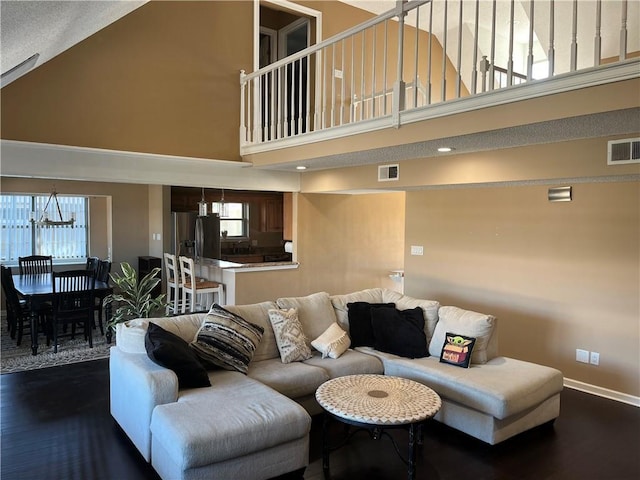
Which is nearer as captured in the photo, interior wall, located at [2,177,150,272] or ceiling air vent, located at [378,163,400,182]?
ceiling air vent, located at [378,163,400,182]

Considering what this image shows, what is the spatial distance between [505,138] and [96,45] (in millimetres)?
4385

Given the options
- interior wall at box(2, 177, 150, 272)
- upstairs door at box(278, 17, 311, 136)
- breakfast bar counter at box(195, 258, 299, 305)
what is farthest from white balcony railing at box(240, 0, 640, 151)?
interior wall at box(2, 177, 150, 272)

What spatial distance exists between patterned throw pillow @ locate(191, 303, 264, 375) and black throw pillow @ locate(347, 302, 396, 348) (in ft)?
3.30

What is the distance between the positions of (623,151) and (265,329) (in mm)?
3197

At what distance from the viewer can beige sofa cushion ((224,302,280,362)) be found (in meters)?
4.09

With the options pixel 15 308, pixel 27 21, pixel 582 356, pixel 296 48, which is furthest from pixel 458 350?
pixel 15 308

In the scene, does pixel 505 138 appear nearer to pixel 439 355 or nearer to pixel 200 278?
pixel 439 355

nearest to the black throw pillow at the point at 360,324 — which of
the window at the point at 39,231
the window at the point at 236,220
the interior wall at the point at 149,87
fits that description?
the interior wall at the point at 149,87

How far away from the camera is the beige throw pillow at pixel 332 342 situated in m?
4.18

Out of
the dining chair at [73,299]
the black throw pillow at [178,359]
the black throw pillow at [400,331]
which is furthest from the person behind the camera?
the dining chair at [73,299]

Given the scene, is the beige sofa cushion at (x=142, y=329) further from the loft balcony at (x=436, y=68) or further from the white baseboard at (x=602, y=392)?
the white baseboard at (x=602, y=392)

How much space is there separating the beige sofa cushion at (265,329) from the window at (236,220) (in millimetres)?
5542

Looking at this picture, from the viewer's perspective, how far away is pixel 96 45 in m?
5.16

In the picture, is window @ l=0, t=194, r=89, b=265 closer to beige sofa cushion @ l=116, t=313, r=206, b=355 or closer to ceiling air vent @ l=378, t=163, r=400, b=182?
beige sofa cushion @ l=116, t=313, r=206, b=355
